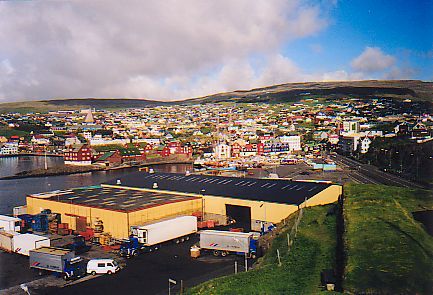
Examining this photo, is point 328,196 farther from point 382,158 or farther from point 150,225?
point 382,158

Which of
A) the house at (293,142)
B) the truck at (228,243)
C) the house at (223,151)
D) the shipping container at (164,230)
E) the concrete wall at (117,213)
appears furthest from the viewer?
the house at (293,142)

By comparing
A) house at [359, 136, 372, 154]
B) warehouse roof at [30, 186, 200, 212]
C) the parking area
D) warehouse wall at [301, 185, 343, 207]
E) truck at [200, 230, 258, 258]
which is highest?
house at [359, 136, 372, 154]

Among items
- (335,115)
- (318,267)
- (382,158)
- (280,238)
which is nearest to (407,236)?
(318,267)

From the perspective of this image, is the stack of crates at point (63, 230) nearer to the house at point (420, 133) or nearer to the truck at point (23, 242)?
the truck at point (23, 242)

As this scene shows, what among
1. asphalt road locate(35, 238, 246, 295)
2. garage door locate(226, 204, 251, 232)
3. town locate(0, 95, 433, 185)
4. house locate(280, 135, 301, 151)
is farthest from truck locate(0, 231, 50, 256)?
house locate(280, 135, 301, 151)

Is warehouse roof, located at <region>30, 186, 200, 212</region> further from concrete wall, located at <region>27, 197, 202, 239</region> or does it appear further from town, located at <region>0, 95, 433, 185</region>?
town, located at <region>0, 95, 433, 185</region>

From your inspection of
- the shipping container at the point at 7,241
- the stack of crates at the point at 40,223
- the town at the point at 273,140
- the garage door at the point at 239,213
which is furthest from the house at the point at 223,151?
the shipping container at the point at 7,241

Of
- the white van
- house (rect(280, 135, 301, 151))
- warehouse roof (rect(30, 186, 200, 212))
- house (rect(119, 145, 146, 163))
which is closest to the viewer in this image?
the white van

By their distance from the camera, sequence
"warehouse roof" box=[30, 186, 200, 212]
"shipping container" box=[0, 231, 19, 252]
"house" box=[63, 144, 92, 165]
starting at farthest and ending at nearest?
"house" box=[63, 144, 92, 165] → "warehouse roof" box=[30, 186, 200, 212] → "shipping container" box=[0, 231, 19, 252]
